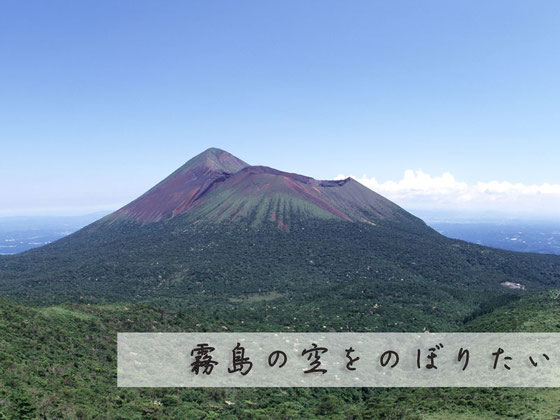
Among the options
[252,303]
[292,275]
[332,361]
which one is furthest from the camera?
[292,275]

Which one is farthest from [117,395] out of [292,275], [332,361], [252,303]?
[292,275]

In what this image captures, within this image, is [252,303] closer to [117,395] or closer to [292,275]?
[292,275]

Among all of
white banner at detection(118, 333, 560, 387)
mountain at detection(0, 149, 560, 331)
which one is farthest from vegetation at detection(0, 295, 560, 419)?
mountain at detection(0, 149, 560, 331)

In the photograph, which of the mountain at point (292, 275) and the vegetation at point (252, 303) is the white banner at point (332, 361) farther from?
the mountain at point (292, 275)

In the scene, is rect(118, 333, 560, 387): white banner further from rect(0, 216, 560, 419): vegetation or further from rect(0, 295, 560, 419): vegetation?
rect(0, 216, 560, 419): vegetation

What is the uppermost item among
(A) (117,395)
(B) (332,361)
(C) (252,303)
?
(A) (117,395)

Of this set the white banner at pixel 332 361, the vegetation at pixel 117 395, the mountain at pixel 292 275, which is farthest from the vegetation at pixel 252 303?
the white banner at pixel 332 361

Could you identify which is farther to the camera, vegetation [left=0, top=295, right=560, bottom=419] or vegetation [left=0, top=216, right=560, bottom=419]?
vegetation [left=0, top=216, right=560, bottom=419]

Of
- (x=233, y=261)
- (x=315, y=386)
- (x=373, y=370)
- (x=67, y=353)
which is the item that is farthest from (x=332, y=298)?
(x=67, y=353)
